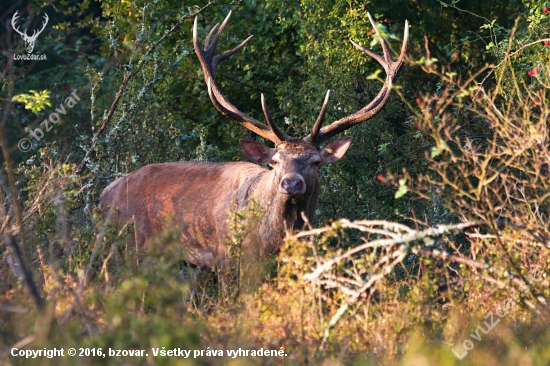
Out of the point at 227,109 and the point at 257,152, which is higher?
the point at 227,109

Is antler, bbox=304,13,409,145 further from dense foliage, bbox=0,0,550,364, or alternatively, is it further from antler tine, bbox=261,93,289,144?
dense foliage, bbox=0,0,550,364

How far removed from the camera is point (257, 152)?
8.03m

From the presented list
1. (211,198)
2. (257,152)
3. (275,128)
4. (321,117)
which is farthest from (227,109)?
(321,117)

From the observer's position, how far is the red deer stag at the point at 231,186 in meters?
7.41

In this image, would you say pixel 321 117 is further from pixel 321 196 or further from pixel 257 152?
pixel 321 196

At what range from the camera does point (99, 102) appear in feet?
41.0

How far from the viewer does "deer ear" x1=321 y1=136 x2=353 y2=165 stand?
7.94 m

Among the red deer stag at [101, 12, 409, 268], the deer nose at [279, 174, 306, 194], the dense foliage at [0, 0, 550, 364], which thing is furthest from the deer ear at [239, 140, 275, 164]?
the dense foliage at [0, 0, 550, 364]

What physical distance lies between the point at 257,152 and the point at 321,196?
124cm

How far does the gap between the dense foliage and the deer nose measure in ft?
1.36

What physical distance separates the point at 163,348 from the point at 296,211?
3.38 m

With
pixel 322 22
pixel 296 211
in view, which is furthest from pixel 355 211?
pixel 322 22

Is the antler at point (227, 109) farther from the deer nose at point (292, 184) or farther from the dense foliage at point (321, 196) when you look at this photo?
the dense foliage at point (321, 196)

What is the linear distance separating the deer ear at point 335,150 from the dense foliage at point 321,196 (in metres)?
0.42
